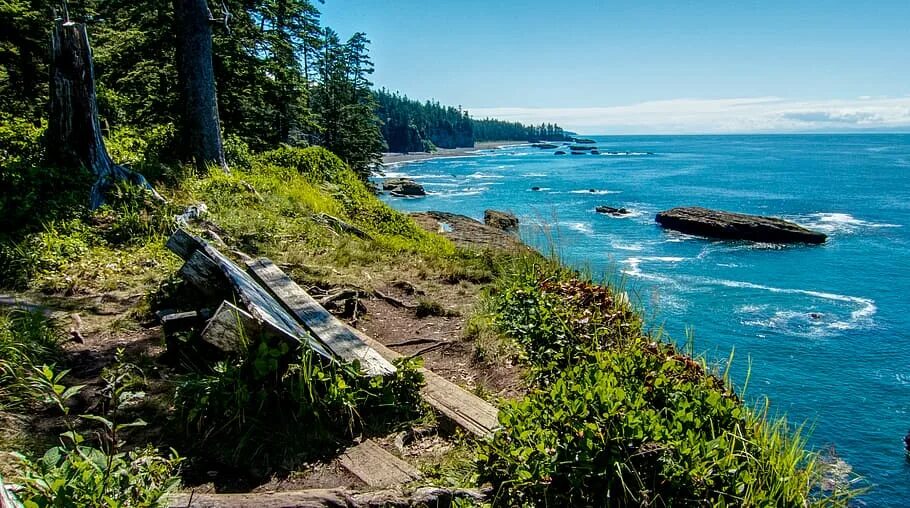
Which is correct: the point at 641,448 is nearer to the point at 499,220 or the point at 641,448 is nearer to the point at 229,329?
the point at 229,329

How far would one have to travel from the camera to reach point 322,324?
415cm

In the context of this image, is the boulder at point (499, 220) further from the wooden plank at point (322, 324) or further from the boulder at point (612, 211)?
the wooden plank at point (322, 324)

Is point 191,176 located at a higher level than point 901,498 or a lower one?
higher

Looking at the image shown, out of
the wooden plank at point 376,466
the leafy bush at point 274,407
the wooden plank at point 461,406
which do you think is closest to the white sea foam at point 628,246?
the wooden plank at point 461,406

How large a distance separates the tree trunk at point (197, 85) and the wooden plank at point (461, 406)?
8060mm

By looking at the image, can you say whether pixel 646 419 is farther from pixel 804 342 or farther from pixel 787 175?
pixel 787 175

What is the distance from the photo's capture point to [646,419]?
2609 mm

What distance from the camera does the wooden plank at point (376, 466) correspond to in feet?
9.55

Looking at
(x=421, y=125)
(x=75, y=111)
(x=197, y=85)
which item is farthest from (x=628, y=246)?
(x=421, y=125)

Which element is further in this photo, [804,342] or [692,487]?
[804,342]

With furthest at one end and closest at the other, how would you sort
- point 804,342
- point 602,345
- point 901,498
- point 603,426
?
point 804,342 → point 901,498 → point 602,345 → point 603,426

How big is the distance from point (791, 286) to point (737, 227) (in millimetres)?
10566

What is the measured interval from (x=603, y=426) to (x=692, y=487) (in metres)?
0.46

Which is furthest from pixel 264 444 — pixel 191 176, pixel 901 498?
pixel 901 498
